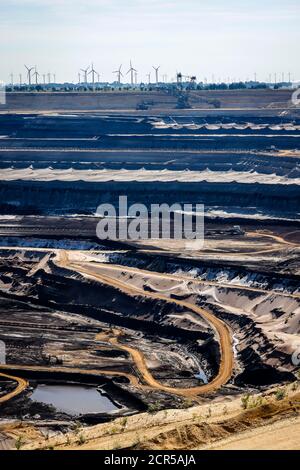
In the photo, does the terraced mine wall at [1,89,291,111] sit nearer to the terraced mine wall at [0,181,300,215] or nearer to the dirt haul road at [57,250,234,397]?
the terraced mine wall at [0,181,300,215]

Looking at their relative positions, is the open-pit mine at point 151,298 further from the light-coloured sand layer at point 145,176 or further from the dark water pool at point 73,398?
the light-coloured sand layer at point 145,176

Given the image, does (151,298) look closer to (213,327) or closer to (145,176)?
(213,327)

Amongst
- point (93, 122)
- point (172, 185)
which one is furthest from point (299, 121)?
point (172, 185)

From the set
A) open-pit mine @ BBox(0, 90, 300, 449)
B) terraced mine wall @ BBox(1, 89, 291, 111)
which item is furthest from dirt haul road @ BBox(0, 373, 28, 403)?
terraced mine wall @ BBox(1, 89, 291, 111)

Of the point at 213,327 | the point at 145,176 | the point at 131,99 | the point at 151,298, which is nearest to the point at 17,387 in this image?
the point at 213,327

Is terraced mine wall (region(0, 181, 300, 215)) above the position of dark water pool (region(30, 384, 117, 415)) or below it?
above
